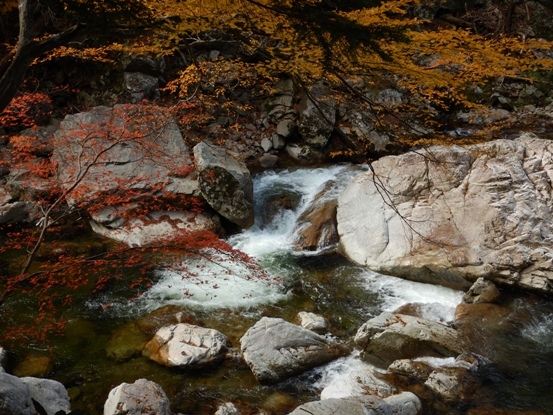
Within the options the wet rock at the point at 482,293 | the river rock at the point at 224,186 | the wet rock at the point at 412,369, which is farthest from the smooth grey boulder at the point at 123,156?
the wet rock at the point at 482,293

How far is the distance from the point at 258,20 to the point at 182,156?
599cm

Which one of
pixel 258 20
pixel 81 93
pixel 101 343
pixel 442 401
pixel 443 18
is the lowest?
pixel 101 343

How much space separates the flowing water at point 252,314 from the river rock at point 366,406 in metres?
0.59

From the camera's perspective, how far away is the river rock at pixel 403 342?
5977mm

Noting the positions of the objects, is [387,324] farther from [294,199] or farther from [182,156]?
[182,156]

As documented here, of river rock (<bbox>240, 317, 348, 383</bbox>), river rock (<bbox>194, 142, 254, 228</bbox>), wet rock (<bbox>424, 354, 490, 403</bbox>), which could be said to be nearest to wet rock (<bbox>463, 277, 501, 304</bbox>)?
wet rock (<bbox>424, 354, 490, 403</bbox>)

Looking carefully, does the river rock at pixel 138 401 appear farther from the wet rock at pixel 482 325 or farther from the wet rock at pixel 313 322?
the wet rock at pixel 482 325

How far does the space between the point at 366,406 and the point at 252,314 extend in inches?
125

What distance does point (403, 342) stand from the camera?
6.00 meters

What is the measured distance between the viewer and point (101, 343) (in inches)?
261

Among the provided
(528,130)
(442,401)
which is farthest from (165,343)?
(528,130)

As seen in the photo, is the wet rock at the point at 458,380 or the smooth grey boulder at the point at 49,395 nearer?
the smooth grey boulder at the point at 49,395

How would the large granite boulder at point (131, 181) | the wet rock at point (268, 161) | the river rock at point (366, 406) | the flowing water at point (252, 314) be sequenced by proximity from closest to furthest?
the river rock at point (366, 406) → the flowing water at point (252, 314) → the large granite boulder at point (131, 181) → the wet rock at point (268, 161)

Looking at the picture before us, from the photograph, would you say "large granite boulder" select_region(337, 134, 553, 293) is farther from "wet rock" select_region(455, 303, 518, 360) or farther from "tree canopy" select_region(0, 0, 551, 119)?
"tree canopy" select_region(0, 0, 551, 119)
